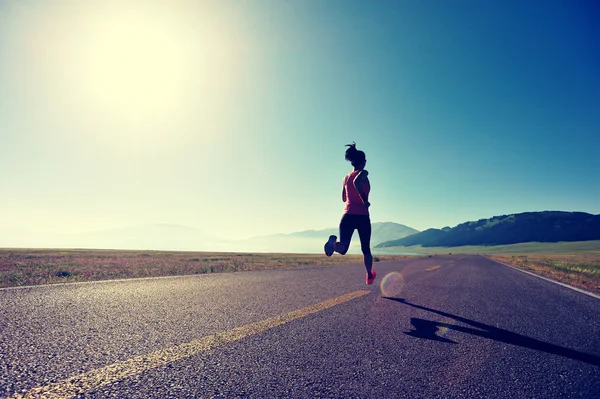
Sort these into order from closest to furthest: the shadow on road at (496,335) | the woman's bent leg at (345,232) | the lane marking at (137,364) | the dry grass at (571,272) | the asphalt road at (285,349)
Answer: the lane marking at (137,364), the asphalt road at (285,349), the shadow on road at (496,335), the woman's bent leg at (345,232), the dry grass at (571,272)

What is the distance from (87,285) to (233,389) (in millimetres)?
5752

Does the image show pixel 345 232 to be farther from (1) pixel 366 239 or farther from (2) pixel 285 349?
(2) pixel 285 349

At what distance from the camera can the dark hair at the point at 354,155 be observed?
6.11 metres

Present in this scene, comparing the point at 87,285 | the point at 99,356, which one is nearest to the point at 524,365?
the point at 99,356

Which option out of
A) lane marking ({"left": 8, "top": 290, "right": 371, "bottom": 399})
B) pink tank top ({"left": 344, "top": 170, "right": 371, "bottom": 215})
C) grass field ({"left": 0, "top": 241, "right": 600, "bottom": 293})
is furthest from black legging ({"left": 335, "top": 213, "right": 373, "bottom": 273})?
grass field ({"left": 0, "top": 241, "right": 600, "bottom": 293})

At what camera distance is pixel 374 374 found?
6.81 feet

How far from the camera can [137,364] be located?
2.04 metres

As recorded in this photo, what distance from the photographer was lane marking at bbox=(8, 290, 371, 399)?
5.28 ft

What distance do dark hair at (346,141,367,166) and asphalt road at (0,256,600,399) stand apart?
2.84 meters

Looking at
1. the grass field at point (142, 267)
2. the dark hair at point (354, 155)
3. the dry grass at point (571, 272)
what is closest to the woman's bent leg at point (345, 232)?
the dark hair at point (354, 155)

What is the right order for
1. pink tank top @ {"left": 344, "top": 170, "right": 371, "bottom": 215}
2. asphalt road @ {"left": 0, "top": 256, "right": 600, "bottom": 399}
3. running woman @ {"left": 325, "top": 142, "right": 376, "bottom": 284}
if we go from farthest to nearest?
pink tank top @ {"left": 344, "top": 170, "right": 371, "bottom": 215} < running woman @ {"left": 325, "top": 142, "right": 376, "bottom": 284} < asphalt road @ {"left": 0, "top": 256, "right": 600, "bottom": 399}

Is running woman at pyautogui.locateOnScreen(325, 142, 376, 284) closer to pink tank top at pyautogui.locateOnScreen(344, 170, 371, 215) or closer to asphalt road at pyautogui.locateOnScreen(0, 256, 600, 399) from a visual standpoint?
pink tank top at pyautogui.locateOnScreen(344, 170, 371, 215)

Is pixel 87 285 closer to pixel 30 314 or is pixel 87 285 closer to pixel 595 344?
pixel 30 314

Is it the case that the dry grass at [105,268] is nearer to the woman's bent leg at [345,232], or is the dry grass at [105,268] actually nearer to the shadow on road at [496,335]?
the woman's bent leg at [345,232]
